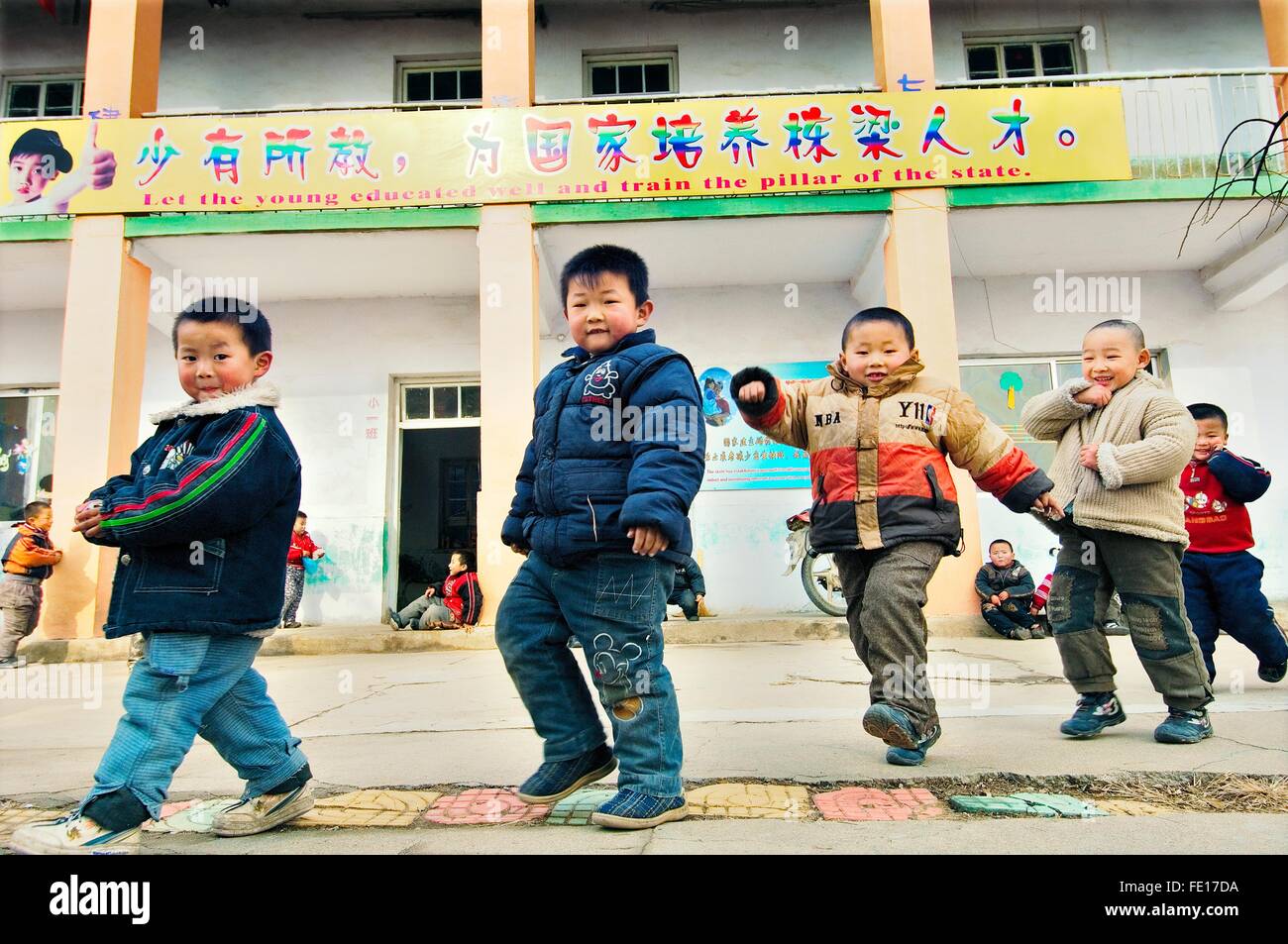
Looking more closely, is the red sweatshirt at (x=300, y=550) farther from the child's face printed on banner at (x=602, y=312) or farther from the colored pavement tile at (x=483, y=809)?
the child's face printed on banner at (x=602, y=312)

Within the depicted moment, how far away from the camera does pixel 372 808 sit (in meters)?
2.08

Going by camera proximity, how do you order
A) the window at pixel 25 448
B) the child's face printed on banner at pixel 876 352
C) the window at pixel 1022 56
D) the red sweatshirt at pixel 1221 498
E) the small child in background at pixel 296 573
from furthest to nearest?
the window at pixel 1022 56 → the window at pixel 25 448 → the small child in background at pixel 296 573 → the red sweatshirt at pixel 1221 498 → the child's face printed on banner at pixel 876 352

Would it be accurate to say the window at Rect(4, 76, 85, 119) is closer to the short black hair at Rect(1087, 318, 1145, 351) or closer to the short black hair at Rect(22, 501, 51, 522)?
the short black hair at Rect(22, 501, 51, 522)

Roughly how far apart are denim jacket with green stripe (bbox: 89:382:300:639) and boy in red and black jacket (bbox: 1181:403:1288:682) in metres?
3.75

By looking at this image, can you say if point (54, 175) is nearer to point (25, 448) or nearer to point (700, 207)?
point (25, 448)

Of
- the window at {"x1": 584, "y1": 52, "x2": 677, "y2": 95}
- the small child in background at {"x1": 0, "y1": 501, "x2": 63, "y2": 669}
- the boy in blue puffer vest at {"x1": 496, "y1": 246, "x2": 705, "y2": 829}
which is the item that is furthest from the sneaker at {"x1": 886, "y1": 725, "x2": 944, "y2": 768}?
the window at {"x1": 584, "y1": 52, "x2": 677, "y2": 95}

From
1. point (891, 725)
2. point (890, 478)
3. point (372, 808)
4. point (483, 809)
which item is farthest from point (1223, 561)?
point (372, 808)

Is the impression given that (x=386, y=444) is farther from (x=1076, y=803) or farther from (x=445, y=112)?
(x=1076, y=803)

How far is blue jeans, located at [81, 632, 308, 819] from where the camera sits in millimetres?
1715

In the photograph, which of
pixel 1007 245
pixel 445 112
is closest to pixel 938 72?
pixel 1007 245

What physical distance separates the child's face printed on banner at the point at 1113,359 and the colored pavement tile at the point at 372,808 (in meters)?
2.59

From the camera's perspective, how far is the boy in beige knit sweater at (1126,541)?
107 inches

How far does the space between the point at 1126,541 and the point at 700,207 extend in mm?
5034

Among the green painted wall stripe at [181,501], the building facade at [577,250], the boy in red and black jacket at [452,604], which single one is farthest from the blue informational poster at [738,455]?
the green painted wall stripe at [181,501]
